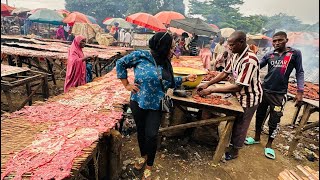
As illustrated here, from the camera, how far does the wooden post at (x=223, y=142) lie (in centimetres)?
359

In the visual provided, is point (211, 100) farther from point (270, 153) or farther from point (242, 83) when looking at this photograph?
point (270, 153)

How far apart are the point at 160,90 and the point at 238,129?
1.71 metres

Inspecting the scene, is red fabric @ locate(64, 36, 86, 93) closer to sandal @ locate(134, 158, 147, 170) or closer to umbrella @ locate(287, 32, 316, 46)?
sandal @ locate(134, 158, 147, 170)

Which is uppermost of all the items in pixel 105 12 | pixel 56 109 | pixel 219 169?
pixel 105 12

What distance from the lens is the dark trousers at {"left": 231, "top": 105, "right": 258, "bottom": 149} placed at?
3.52 m

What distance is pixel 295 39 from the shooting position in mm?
13328

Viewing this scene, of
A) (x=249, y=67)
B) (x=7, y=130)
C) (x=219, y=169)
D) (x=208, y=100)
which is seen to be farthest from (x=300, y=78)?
(x=7, y=130)

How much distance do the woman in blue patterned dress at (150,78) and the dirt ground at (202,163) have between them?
853 mm

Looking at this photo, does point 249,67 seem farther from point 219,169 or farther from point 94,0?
point 94,0

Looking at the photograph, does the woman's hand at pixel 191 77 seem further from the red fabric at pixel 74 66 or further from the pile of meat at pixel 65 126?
the red fabric at pixel 74 66

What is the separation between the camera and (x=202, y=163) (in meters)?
3.87

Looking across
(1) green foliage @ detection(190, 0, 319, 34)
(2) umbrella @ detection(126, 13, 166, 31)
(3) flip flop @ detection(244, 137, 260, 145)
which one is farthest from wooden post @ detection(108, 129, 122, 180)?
(1) green foliage @ detection(190, 0, 319, 34)

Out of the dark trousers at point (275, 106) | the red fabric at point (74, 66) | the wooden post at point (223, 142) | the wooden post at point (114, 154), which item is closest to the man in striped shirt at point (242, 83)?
the wooden post at point (223, 142)

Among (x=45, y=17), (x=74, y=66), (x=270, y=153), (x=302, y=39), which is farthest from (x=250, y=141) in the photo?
(x=45, y=17)
